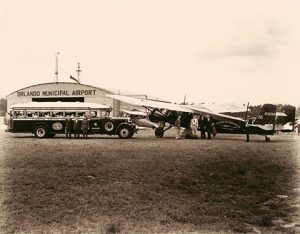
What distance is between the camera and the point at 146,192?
1094 cm

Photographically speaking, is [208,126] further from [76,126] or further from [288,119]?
[76,126]

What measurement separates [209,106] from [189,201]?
23.3m

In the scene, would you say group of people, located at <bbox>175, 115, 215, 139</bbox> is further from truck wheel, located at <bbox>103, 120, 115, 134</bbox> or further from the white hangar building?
the white hangar building

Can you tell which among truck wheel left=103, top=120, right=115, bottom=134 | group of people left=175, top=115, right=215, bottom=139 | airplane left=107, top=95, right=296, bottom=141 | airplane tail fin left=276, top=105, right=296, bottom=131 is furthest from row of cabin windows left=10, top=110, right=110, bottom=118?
airplane tail fin left=276, top=105, right=296, bottom=131

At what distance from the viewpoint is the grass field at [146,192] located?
893 cm

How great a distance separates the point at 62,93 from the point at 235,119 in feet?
75.1

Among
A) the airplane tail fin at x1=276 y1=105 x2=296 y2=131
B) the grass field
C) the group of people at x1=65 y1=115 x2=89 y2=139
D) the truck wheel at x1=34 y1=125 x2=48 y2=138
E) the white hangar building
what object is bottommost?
the grass field

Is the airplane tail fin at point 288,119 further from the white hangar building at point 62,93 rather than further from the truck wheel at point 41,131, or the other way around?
the white hangar building at point 62,93

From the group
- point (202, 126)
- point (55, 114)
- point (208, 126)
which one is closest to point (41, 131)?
point (55, 114)

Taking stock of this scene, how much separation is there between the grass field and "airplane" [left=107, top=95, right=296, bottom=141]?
7.95 meters

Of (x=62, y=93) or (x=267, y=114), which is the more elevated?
(x=62, y=93)

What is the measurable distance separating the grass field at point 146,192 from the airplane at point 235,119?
795 cm

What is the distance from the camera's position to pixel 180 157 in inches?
606

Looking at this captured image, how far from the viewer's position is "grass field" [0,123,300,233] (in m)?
8.93
